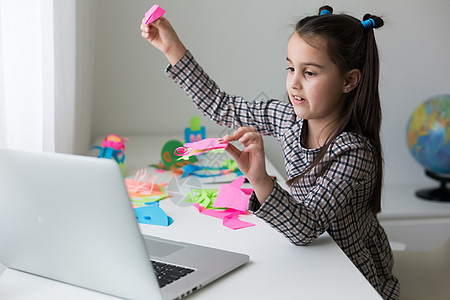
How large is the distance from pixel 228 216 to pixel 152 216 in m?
0.16

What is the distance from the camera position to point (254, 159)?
1.00 m

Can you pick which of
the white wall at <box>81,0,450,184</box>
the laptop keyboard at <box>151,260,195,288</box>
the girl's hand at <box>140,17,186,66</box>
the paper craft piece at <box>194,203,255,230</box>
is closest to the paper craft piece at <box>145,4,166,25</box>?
the girl's hand at <box>140,17,186,66</box>

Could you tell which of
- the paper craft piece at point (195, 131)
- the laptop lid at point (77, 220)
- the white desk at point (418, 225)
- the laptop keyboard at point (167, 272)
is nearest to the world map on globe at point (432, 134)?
the white desk at point (418, 225)

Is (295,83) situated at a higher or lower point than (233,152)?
higher

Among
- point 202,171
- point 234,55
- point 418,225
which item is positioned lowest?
point 418,225

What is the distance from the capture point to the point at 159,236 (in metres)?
1.08

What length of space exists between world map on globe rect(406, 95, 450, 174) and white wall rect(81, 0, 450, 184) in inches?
8.7

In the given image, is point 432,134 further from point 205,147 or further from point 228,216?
point 205,147

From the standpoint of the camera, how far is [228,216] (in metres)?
1.21

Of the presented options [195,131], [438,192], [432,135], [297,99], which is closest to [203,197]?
[297,99]

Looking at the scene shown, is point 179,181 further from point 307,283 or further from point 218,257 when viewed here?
point 307,283

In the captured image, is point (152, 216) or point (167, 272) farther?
point (152, 216)

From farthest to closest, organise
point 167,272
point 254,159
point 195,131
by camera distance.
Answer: point 195,131, point 254,159, point 167,272

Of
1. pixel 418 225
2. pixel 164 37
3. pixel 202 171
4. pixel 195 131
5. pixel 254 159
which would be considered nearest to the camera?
pixel 254 159
